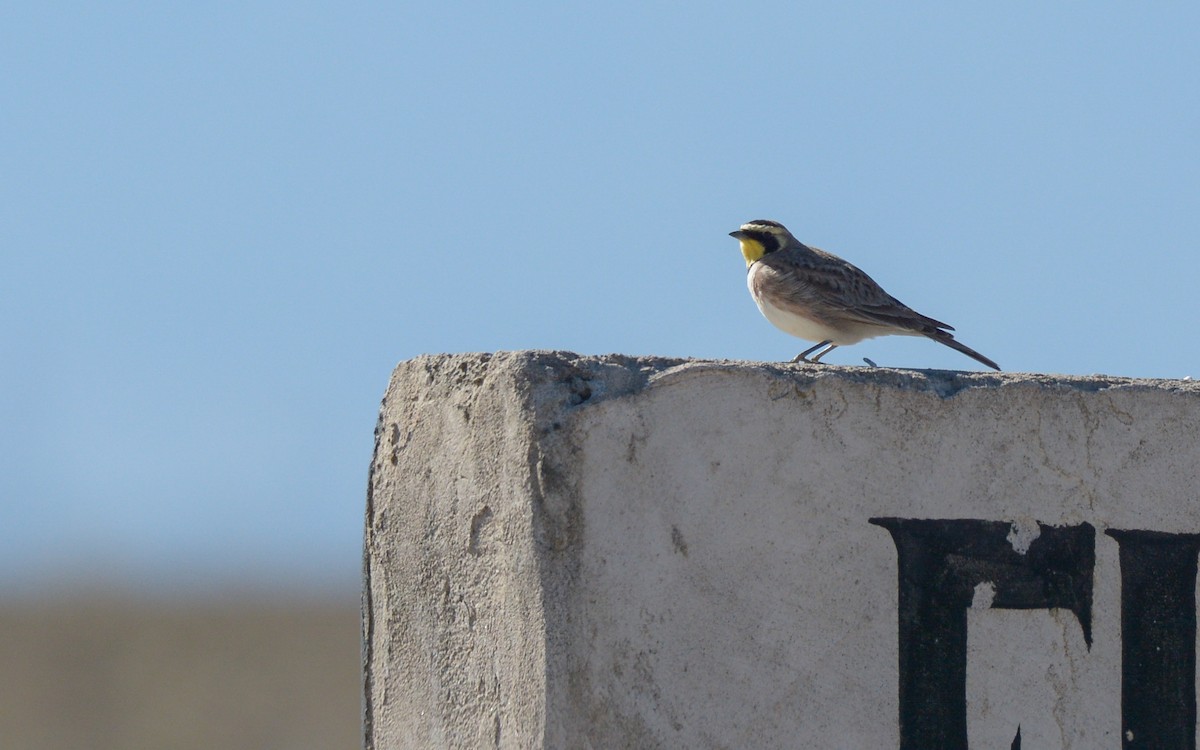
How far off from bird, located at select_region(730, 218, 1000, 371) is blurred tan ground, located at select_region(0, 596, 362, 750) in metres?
13.8

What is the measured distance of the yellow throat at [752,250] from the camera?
294 inches

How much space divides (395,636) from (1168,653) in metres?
1.97

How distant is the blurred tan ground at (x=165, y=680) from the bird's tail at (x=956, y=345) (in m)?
14.3

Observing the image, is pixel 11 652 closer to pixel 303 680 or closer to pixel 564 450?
pixel 303 680

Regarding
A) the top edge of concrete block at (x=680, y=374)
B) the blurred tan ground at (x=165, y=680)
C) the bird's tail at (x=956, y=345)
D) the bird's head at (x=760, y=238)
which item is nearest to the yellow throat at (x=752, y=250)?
the bird's head at (x=760, y=238)

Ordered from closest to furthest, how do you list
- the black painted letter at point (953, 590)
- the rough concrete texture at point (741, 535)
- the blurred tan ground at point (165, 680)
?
1. the rough concrete texture at point (741, 535)
2. the black painted letter at point (953, 590)
3. the blurred tan ground at point (165, 680)

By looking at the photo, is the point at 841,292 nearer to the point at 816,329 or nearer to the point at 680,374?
the point at 816,329

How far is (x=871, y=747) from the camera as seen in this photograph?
381 centimetres

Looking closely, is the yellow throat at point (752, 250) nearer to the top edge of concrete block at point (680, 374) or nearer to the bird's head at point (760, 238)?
the bird's head at point (760, 238)

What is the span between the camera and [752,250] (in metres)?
7.53

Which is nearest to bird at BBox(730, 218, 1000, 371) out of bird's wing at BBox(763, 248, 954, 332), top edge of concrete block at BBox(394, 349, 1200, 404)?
bird's wing at BBox(763, 248, 954, 332)

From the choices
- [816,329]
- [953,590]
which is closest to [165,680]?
[816,329]

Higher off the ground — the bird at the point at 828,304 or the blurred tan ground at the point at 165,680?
the bird at the point at 828,304

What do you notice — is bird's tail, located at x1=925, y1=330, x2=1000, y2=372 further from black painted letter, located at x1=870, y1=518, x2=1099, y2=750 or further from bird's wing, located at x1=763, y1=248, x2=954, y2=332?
black painted letter, located at x1=870, y1=518, x2=1099, y2=750
